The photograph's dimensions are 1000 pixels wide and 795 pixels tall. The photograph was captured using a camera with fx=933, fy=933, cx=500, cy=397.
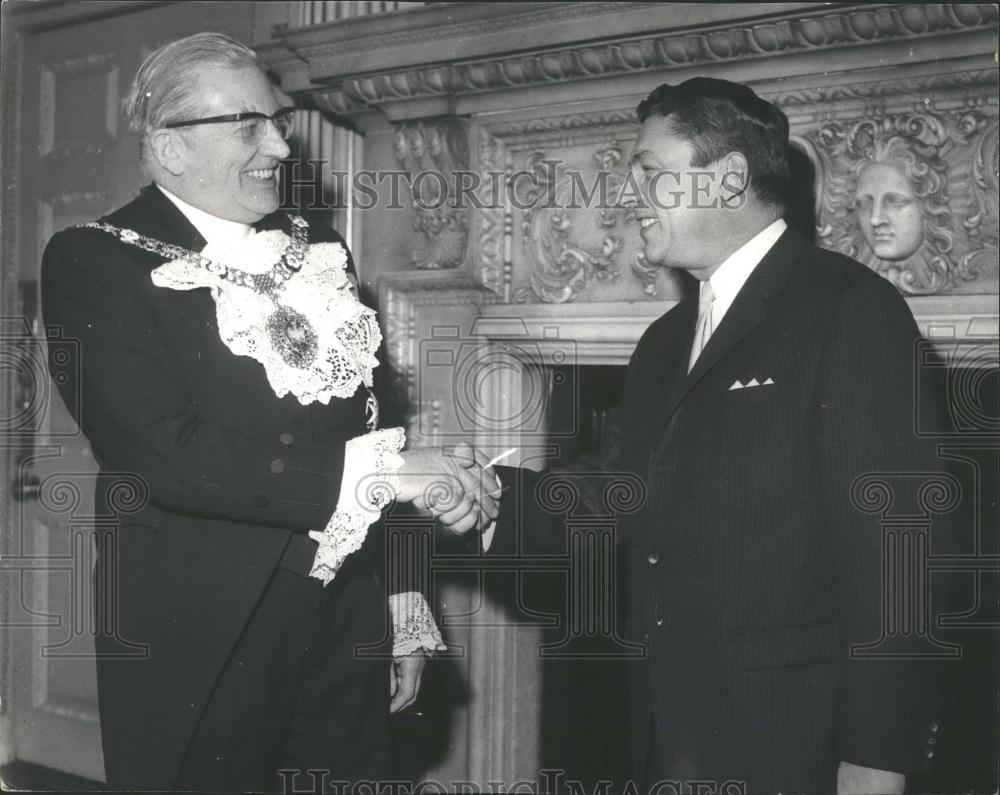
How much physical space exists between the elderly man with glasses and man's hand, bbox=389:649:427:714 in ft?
0.33

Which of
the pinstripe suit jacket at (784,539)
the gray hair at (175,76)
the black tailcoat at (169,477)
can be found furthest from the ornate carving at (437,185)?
the pinstripe suit jacket at (784,539)

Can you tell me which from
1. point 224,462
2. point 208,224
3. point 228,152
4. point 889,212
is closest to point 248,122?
point 228,152

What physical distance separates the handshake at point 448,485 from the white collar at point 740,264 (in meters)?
0.52

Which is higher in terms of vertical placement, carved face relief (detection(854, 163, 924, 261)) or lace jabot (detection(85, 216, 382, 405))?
carved face relief (detection(854, 163, 924, 261))

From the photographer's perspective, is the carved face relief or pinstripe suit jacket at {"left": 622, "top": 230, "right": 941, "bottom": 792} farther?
the carved face relief

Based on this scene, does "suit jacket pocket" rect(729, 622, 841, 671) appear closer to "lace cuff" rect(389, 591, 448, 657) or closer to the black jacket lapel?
the black jacket lapel

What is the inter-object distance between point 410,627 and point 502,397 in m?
0.70

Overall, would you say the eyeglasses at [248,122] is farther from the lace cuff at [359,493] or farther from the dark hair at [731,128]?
the dark hair at [731,128]

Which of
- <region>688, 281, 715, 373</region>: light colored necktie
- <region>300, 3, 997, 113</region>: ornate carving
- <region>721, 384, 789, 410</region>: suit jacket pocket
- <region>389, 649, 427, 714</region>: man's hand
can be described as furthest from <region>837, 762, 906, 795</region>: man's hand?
<region>300, 3, 997, 113</region>: ornate carving

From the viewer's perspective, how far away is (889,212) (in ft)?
6.17

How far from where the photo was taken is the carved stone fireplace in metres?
1.81

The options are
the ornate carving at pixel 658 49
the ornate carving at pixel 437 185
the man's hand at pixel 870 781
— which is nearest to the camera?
the man's hand at pixel 870 781

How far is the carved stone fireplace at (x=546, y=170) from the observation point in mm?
1812

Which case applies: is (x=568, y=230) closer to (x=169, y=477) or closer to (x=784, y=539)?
(x=784, y=539)
